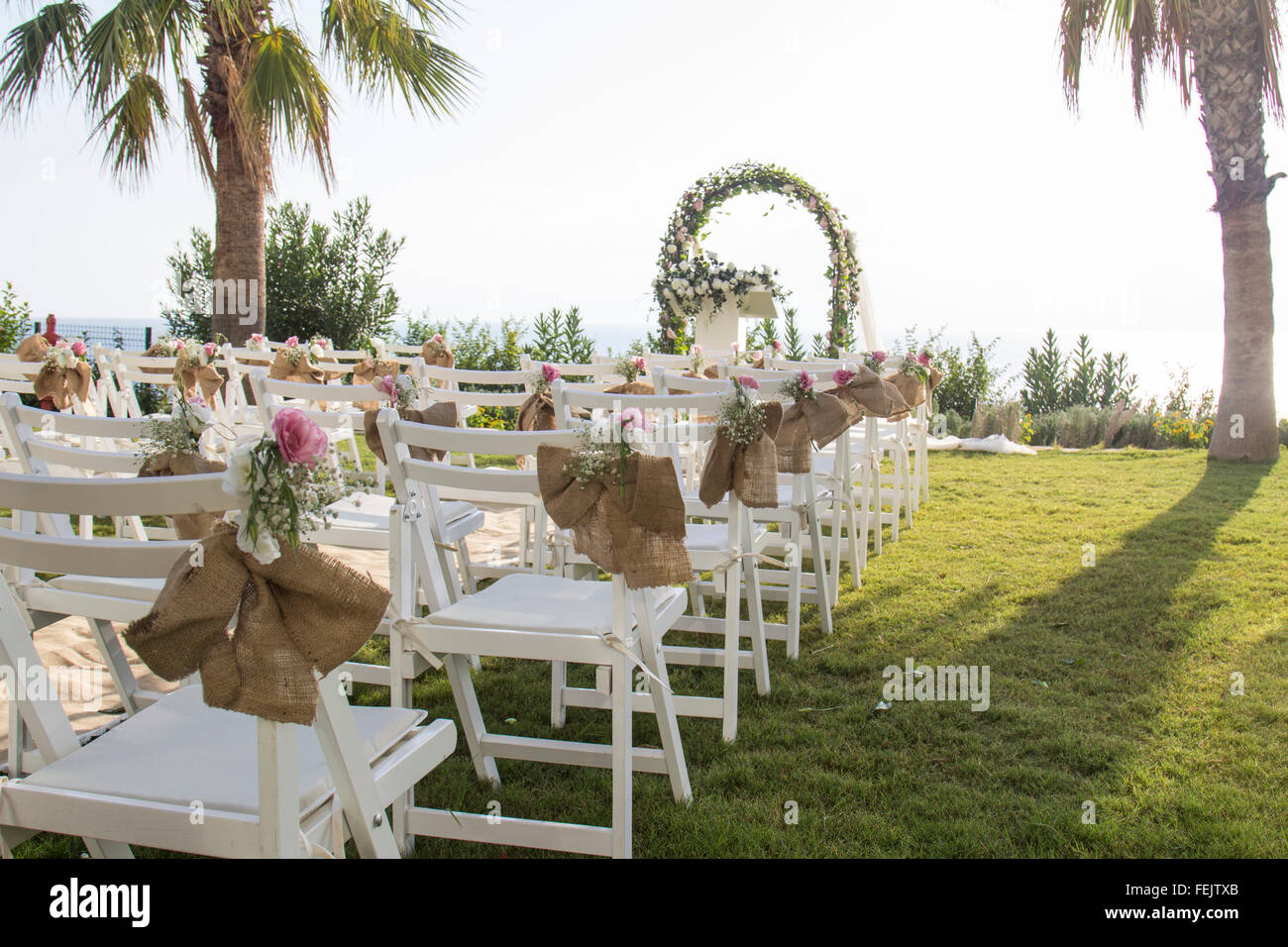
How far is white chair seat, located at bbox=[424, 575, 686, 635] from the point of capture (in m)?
1.99

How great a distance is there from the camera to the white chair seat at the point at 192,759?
4.26 feet

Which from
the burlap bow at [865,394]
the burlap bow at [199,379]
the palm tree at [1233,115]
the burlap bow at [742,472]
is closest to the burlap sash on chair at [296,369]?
the burlap bow at [199,379]

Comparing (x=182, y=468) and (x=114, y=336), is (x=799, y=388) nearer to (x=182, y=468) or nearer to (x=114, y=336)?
(x=182, y=468)

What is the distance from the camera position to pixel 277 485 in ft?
3.49

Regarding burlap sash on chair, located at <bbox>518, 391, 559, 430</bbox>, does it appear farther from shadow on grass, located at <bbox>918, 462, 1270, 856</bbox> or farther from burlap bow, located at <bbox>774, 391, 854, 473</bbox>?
shadow on grass, located at <bbox>918, 462, 1270, 856</bbox>

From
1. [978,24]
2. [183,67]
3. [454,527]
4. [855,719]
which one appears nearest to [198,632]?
[454,527]

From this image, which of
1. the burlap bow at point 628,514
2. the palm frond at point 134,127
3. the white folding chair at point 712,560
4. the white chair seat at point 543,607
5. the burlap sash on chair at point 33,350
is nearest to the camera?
the burlap bow at point 628,514

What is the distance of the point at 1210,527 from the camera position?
543 cm

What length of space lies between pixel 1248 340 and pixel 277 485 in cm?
909

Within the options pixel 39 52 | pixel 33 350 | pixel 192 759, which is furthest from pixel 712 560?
pixel 39 52

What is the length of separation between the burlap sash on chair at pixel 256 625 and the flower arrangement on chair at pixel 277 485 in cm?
4

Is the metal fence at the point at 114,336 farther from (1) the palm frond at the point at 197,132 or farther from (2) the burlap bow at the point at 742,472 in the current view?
(2) the burlap bow at the point at 742,472

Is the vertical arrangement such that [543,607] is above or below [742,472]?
below
